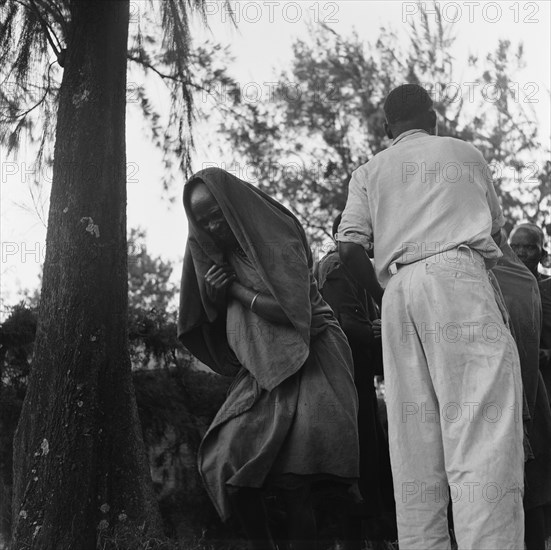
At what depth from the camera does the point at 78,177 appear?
626cm

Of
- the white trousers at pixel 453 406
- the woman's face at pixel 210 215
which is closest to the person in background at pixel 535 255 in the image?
the white trousers at pixel 453 406

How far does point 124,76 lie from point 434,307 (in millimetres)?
3486


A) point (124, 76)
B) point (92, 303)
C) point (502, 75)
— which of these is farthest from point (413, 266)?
point (502, 75)

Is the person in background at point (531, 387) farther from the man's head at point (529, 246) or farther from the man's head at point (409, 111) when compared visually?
the man's head at point (409, 111)

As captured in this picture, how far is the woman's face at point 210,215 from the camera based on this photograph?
15.7 ft

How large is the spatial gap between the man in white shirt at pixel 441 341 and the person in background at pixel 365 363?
1568 mm

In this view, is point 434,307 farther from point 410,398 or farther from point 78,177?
point 78,177

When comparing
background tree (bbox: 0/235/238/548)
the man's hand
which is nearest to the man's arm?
the man's hand

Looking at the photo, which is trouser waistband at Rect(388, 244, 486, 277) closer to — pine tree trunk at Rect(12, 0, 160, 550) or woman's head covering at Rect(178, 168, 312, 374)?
woman's head covering at Rect(178, 168, 312, 374)

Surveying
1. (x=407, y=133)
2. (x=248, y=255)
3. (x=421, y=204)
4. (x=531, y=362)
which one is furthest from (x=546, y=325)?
(x=248, y=255)

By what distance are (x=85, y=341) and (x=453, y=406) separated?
2.80 m

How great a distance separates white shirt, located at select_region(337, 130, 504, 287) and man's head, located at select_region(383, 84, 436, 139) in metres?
0.07

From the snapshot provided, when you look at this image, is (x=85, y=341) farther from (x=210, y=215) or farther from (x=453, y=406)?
(x=453, y=406)

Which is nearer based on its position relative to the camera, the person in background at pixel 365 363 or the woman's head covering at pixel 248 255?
the woman's head covering at pixel 248 255
